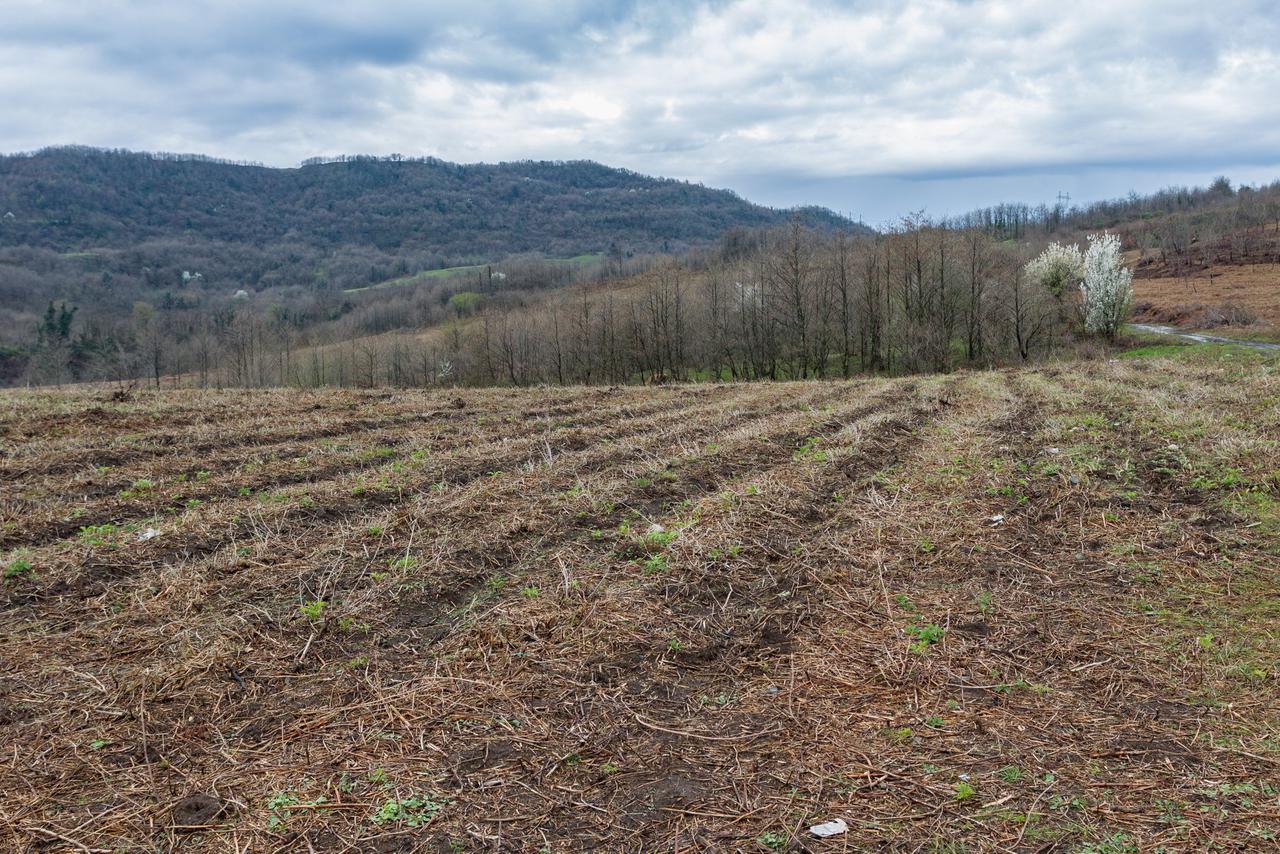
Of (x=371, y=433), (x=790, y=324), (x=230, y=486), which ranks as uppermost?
(x=790, y=324)

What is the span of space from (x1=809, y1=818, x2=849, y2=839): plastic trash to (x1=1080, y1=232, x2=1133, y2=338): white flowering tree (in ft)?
187

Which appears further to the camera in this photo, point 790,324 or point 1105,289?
point 790,324

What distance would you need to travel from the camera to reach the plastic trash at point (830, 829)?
342cm

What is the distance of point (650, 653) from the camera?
514 cm

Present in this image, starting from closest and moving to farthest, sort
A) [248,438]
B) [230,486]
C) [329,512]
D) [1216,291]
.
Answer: [329,512] → [230,486] → [248,438] → [1216,291]

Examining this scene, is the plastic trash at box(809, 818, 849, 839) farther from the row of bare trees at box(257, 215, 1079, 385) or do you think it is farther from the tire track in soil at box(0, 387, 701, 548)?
the row of bare trees at box(257, 215, 1079, 385)

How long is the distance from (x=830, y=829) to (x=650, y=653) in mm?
1943

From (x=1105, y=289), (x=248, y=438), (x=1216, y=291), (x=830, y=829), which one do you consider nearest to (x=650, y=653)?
(x=830, y=829)

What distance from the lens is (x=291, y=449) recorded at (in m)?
11.8

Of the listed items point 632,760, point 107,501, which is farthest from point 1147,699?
point 107,501

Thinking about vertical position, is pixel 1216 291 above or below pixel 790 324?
above

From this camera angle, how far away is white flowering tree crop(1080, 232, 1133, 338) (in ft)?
161

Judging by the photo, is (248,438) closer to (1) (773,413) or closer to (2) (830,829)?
(1) (773,413)

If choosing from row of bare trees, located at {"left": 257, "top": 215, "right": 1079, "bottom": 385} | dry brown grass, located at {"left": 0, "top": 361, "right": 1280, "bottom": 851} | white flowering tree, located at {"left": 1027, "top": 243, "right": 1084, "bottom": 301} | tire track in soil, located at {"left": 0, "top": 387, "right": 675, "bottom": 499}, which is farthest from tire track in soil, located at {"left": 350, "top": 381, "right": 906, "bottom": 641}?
white flowering tree, located at {"left": 1027, "top": 243, "right": 1084, "bottom": 301}
